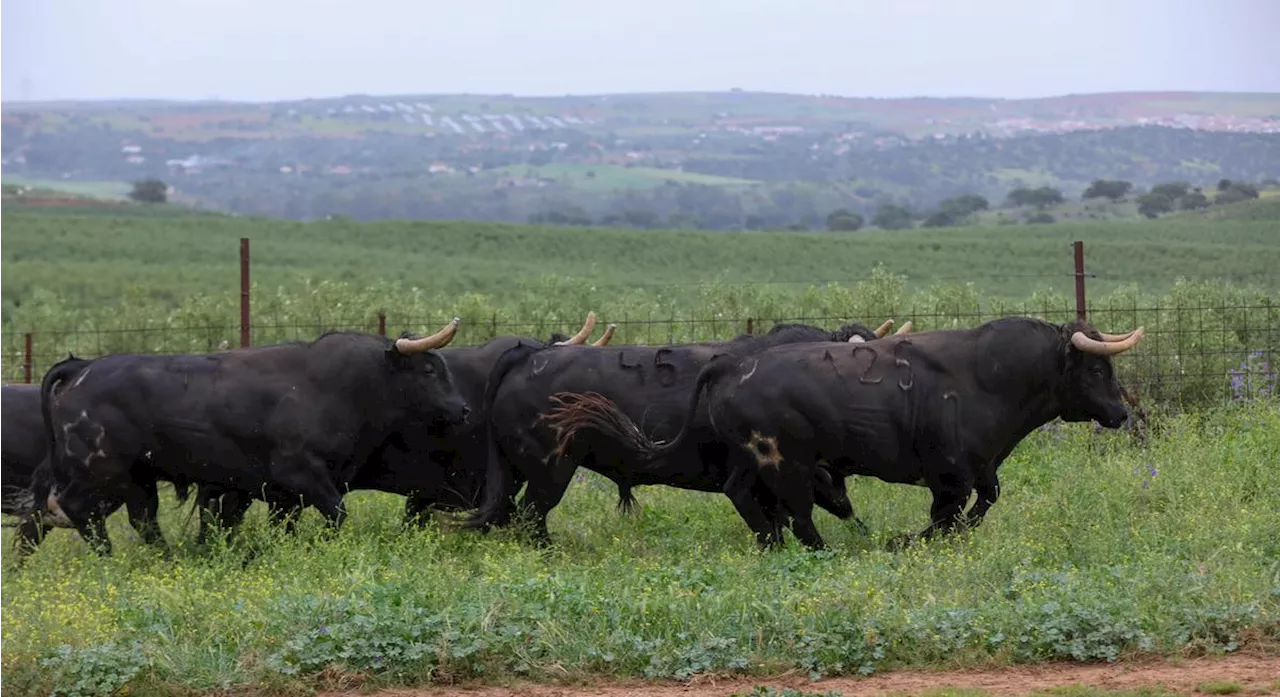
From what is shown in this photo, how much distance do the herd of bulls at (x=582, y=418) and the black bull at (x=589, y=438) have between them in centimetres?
1

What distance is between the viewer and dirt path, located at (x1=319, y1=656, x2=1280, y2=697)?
24.3 feet

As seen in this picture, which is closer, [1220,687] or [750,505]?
[1220,687]

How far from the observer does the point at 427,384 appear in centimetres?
1200

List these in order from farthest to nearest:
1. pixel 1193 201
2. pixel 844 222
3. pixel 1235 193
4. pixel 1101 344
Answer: pixel 844 222, pixel 1193 201, pixel 1235 193, pixel 1101 344

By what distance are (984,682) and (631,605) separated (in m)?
1.79

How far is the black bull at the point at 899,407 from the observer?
1102cm

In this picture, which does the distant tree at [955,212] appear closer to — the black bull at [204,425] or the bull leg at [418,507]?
→ the bull leg at [418,507]

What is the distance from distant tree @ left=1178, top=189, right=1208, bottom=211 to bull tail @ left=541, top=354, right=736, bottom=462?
70.0 metres

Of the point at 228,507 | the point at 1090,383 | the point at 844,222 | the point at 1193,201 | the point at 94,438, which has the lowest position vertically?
the point at 228,507

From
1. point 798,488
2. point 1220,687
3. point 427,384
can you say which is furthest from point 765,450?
point 1220,687

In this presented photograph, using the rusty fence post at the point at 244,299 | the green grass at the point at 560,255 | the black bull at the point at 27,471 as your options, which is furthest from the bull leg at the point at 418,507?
the green grass at the point at 560,255

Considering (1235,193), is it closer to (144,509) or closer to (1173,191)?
(1173,191)

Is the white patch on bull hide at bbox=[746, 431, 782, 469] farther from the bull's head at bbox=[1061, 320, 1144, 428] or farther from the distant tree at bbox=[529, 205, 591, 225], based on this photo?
the distant tree at bbox=[529, 205, 591, 225]

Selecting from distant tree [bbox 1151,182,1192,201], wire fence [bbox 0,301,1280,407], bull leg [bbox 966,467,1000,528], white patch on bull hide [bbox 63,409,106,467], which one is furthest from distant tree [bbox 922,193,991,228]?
white patch on bull hide [bbox 63,409,106,467]
